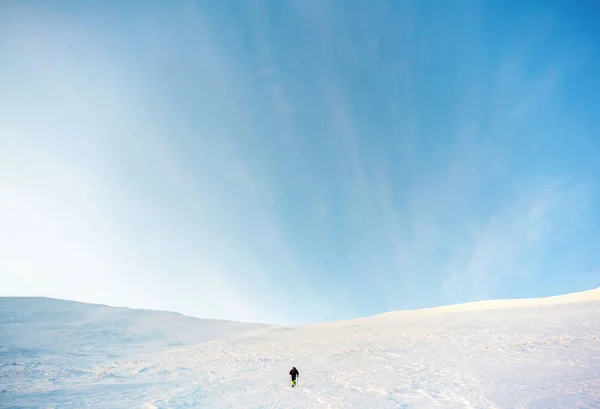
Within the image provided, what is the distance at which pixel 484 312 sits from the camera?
3048 cm

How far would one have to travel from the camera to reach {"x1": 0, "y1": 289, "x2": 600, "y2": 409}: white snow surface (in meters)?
12.9

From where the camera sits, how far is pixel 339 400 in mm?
12820

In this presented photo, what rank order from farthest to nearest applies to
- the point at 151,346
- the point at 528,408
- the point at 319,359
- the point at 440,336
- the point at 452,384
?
the point at 151,346
the point at 440,336
the point at 319,359
the point at 452,384
the point at 528,408

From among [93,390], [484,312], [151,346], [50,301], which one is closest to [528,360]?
[484,312]

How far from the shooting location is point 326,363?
19562 millimetres

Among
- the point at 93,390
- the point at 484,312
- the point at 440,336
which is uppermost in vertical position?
the point at 484,312

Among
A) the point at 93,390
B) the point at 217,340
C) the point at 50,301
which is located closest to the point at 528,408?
the point at 93,390

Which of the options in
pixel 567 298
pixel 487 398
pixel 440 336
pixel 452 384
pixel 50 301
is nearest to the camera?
pixel 487 398

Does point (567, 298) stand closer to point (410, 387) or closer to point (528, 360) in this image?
point (528, 360)

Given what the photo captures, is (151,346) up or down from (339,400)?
up

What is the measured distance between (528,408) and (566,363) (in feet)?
23.4

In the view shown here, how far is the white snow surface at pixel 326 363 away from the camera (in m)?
12.9

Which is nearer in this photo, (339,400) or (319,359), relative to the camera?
(339,400)

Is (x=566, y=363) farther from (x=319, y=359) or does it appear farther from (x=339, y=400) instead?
(x=319, y=359)
